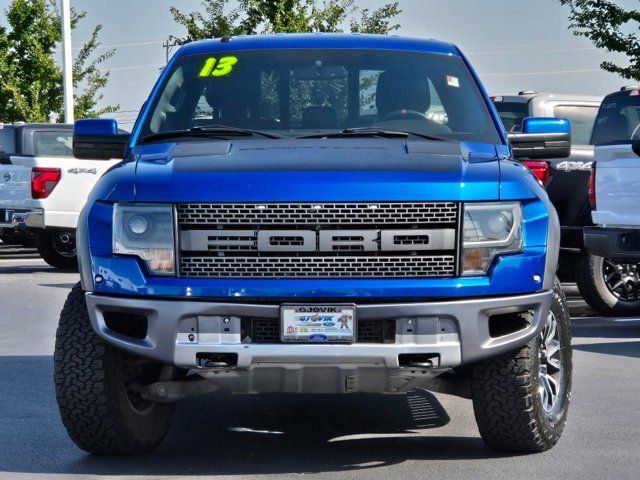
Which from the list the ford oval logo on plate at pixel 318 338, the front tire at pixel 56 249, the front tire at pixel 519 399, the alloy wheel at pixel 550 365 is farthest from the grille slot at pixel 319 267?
the front tire at pixel 56 249

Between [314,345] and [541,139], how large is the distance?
2156 mm

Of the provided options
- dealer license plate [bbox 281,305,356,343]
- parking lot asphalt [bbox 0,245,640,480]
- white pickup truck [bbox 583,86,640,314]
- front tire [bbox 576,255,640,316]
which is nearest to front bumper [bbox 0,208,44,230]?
front tire [bbox 576,255,640,316]

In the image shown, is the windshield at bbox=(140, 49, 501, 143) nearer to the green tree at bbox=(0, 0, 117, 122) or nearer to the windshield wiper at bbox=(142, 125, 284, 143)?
the windshield wiper at bbox=(142, 125, 284, 143)

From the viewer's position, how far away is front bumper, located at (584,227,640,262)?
33.1 ft

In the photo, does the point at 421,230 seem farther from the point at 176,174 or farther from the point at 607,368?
the point at 607,368

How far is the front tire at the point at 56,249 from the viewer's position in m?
18.4

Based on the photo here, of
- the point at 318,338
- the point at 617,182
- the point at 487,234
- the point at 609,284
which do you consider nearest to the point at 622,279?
the point at 609,284

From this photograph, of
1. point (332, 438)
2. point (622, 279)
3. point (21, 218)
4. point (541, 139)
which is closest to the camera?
point (332, 438)

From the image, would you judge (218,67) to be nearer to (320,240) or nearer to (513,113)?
(320,240)

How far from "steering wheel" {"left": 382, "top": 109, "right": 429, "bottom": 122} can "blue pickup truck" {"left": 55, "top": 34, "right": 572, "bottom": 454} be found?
68 centimetres

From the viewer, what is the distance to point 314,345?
216 inches

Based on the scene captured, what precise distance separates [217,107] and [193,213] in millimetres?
1381

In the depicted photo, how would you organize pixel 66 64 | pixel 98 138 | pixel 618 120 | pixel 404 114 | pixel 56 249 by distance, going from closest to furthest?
pixel 404 114, pixel 98 138, pixel 618 120, pixel 56 249, pixel 66 64

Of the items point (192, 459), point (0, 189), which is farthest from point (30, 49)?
point (192, 459)
